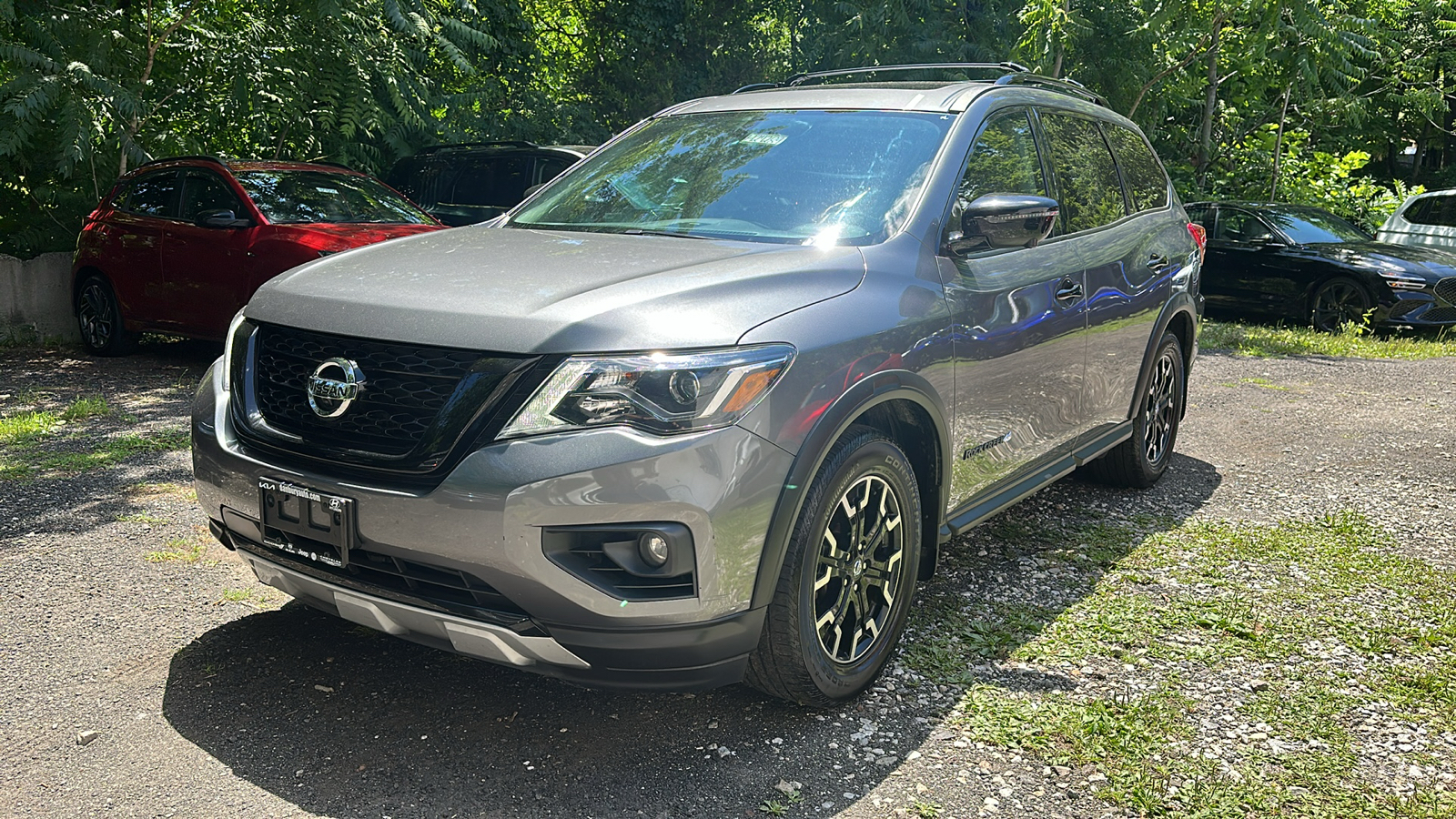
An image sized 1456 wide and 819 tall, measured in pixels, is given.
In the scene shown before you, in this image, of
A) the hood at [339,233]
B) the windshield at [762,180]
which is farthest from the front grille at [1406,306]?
the windshield at [762,180]

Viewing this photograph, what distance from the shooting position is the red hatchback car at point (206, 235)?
8633 mm

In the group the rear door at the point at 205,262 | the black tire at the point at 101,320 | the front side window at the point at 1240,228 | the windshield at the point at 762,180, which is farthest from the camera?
the front side window at the point at 1240,228

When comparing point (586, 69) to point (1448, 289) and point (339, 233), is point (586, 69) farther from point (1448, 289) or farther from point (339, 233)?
point (1448, 289)

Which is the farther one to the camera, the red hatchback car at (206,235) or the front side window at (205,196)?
the front side window at (205,196)

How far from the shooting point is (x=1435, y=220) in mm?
15328

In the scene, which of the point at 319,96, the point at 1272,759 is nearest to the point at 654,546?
the point at 1272,759

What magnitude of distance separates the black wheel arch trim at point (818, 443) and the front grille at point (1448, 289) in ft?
36.6

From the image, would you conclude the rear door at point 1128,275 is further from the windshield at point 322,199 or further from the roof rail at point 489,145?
the roof rail at point 489,145

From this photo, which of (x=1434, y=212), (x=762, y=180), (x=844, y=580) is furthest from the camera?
(x=1434, y=212)

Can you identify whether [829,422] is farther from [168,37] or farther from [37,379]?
[168,37]

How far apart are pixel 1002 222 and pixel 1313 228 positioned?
11.4 m

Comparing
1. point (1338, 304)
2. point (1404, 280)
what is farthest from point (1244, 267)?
point (1404, 280)

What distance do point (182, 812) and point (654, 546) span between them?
129cm

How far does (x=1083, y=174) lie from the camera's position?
503 cm
